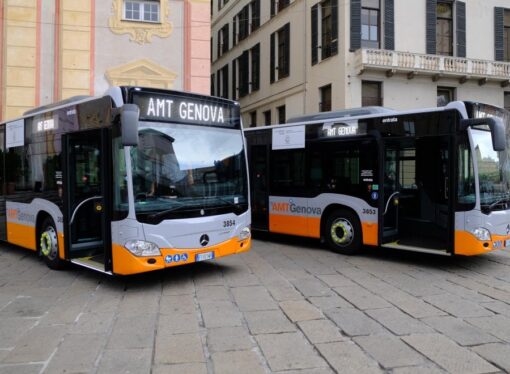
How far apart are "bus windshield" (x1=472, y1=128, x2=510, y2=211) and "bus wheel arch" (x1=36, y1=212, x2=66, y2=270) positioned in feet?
22.8

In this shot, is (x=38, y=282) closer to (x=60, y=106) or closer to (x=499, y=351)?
(x=60, y=106)

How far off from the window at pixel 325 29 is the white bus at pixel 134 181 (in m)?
15.6

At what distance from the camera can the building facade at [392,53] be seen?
838 inches

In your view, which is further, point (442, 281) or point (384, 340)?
point (442, 281)

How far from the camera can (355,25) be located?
21188 mm

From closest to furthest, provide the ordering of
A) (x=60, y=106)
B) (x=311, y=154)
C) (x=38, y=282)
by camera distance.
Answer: (x=38, y=282)
(x=60, y=106)
(x=311, y=154)

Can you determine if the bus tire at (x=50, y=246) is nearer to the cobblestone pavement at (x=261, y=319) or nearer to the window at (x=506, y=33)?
the cobblestone pavement at (x=261, y=319)

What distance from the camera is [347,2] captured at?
2112 centimetres

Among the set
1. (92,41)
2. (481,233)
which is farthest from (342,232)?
(92,41)

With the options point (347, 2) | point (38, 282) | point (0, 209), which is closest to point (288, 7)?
point (347, 2)

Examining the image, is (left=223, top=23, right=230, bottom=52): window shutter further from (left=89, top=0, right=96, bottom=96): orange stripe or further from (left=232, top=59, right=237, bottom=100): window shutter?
(left=89, top=0, right=96, bottom=96): orange stripe

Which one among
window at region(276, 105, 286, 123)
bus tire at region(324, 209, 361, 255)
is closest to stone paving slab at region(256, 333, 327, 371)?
bus tire at region(324, 209, 361, 255)

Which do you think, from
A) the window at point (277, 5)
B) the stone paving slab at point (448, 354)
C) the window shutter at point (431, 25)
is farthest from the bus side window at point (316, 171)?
the window at point (277, 5)

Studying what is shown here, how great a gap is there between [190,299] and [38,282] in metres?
2.65
